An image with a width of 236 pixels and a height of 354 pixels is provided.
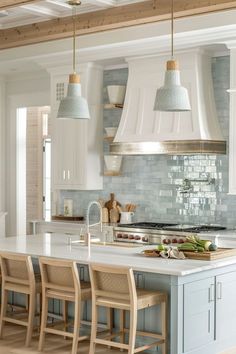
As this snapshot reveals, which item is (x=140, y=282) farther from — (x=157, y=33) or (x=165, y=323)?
(x=157, y=33)

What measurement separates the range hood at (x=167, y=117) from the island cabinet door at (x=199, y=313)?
2.39 meters

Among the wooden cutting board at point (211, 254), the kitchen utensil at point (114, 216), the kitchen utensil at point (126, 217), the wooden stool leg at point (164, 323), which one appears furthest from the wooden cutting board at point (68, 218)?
the wooden stool leg at point (164, 323)

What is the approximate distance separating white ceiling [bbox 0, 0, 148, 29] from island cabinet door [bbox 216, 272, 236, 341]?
320cm

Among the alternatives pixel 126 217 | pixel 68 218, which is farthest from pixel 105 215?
pixel 68 218

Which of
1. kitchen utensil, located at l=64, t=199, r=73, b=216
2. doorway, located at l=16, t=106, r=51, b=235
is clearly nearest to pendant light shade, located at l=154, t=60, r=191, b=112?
kitchen utensil, located at l=64, t=199, r=73, b=216

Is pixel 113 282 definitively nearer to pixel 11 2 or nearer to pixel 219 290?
pixel 219 290

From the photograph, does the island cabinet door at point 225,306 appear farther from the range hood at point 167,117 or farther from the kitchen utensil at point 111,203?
the kitchen utensil at point 111,203

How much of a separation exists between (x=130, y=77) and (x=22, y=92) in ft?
7.88

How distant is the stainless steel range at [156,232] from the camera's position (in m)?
7.35

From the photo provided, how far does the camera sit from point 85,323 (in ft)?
19.5

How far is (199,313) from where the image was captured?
5.28 meters

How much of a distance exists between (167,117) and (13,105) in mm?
3241

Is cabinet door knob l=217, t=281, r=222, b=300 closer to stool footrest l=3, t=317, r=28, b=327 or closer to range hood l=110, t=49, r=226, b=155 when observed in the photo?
stool footrest l=3, t=317, r=28, b=327

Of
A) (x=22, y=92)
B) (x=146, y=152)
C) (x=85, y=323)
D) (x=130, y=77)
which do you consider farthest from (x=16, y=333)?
(x=22, y=92)
